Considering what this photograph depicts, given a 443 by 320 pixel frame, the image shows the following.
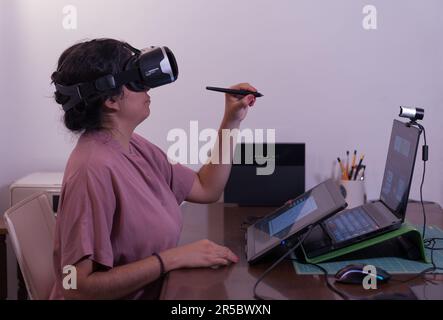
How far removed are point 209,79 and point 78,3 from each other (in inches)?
22.4

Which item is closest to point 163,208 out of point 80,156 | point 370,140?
point 80,156

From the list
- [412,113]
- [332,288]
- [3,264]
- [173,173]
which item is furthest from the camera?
[3,264]

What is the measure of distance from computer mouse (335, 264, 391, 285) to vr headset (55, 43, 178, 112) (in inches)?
23.6

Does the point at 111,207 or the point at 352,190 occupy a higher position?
the point at 111,207

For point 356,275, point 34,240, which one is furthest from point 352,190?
point 34,240

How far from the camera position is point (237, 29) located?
2080 mm

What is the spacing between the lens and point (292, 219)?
133 centimetres

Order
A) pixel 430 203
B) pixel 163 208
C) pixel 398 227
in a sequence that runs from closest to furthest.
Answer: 1. pixel 398 227
2. pixel 163 208
3. pixel 430 203

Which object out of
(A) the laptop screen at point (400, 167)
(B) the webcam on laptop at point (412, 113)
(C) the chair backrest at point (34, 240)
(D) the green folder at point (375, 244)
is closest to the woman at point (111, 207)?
(C) the chair backrest at point (34, 240)

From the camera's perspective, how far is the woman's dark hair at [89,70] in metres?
1.30

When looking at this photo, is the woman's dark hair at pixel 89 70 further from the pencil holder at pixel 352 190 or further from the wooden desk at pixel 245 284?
the pencil holder at pixel 352 190

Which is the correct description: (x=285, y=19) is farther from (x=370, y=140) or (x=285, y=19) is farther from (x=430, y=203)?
(x=430, y=203)

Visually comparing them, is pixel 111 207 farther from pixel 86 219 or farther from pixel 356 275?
pixel 356 275

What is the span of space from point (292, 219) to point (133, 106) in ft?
1.59
